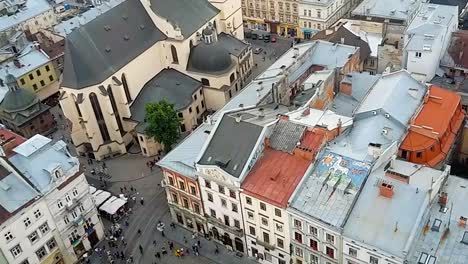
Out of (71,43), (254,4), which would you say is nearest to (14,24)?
(71,43)

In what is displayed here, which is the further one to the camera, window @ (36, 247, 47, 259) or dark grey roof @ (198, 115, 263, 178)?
window @ (36, 247, 47, 259)

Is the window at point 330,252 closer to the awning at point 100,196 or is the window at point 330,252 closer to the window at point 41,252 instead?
the window at point 41,252

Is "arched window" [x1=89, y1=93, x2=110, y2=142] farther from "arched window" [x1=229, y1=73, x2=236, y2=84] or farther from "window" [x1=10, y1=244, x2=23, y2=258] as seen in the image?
"window" [x1=10, y1=244, x2=23, y2=258]

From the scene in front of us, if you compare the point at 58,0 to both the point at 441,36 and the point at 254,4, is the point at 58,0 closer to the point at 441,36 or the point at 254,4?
the point at 254,4

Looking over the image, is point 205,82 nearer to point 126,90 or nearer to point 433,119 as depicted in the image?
point 126,90

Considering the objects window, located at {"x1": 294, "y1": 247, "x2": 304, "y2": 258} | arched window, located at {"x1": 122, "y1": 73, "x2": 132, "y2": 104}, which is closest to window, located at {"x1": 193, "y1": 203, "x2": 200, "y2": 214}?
window, located at {"x1": 294, "y1": 247, "x2": 304, "y2": 258}

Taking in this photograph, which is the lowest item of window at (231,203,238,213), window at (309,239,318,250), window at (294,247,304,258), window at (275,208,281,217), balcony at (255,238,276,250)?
balcony at (255,238,276,250)

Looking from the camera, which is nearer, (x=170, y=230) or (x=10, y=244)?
(x=10, y=244)
